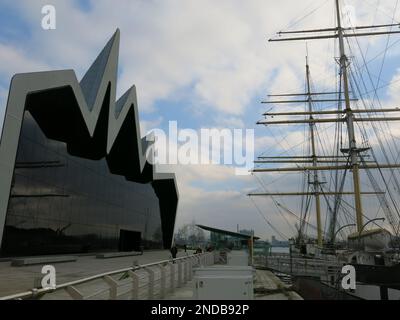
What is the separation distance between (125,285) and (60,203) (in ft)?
50.5

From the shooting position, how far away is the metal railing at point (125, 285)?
5.29m

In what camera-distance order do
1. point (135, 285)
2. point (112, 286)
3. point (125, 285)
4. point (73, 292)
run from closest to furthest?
point (73, 292) < point (112, 286) < point (135, 285) < point (125, 285)

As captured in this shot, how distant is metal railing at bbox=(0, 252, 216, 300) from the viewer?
208 inches

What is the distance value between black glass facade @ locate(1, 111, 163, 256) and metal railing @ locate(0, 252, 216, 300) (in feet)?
27.5

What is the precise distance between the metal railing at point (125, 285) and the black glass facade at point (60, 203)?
330 inches

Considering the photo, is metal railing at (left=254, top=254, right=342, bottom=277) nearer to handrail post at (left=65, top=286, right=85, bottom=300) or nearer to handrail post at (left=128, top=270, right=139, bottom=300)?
handrail post at (left=128, top=270, right=139, bottom=300)

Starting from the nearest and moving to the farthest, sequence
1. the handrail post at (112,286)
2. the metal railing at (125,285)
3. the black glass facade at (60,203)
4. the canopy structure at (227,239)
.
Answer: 1. the metal railing at (125,285)
2. the handrail post at (112,286)
3. the black glass facade at (60,203)
4. the canopy structure at (227,239)

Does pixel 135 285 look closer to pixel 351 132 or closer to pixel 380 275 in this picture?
pixel 380 275

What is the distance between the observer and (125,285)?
30.7 ft

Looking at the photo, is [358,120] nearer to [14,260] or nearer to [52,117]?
[52,117]

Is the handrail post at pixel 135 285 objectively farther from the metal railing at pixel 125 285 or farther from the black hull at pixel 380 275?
the black hull at pixel 380 275

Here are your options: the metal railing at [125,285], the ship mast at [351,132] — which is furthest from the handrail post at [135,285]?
the ship mast at [351,132]

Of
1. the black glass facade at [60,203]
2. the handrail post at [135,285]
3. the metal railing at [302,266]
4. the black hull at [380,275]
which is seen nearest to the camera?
the handrail post at [135,285]

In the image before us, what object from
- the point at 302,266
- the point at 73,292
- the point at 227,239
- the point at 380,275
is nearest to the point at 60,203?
the point at 302,266
